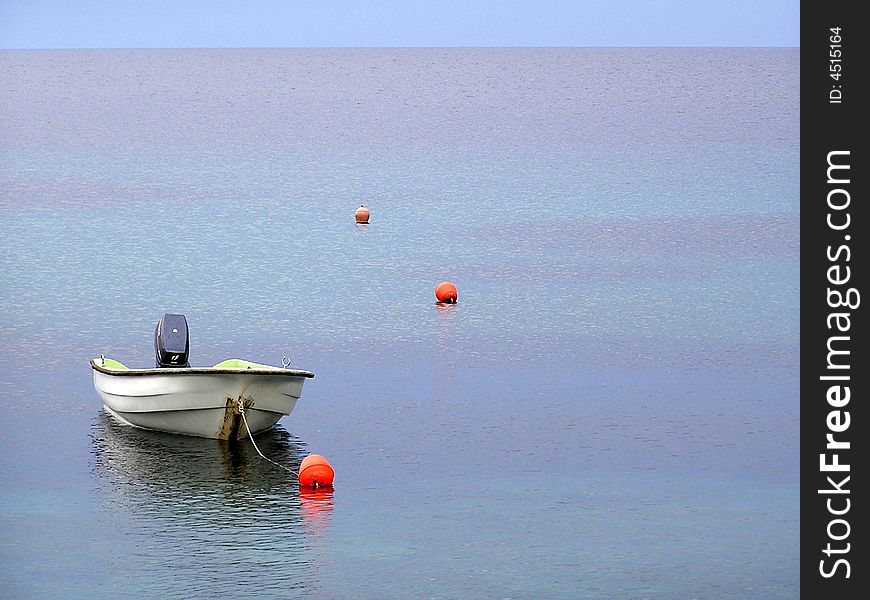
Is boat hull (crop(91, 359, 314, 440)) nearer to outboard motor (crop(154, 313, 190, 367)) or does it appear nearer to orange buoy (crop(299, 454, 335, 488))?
outboard motor (crop(154, 313, 190, 367))

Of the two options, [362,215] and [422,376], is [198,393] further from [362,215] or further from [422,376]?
[362,215]

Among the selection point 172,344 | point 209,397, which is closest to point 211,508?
point 209,397

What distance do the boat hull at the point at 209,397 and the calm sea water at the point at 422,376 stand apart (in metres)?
0.30

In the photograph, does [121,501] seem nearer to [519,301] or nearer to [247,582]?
[247,582]

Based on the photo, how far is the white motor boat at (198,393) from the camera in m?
20.2

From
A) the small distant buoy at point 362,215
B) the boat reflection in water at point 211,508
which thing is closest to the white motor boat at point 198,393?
the boat reflection in water at point 211,508

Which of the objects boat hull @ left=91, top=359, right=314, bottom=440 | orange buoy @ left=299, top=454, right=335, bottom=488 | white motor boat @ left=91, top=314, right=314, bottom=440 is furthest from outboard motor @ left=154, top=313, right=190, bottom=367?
orange buoy @ left=299, top=454, right=335, bottom=488

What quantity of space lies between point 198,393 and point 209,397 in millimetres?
149

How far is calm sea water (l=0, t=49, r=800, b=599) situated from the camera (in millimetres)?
16594

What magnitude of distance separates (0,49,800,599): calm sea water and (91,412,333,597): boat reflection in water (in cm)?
5

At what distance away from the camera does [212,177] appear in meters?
60.0
